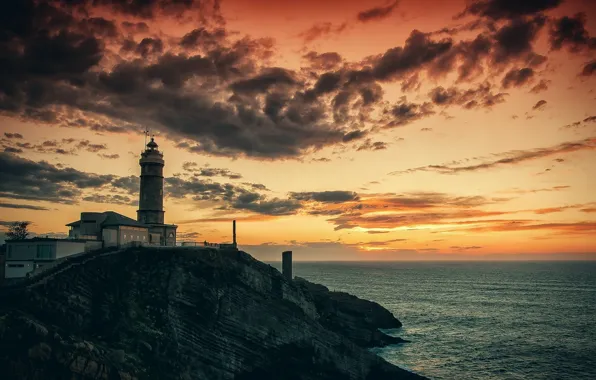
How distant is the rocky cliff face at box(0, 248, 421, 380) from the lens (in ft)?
108

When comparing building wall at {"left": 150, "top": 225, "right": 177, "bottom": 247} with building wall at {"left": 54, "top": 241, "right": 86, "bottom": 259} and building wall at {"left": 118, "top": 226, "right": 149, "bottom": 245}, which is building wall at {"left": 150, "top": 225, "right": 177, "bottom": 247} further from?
building wall at {"left": 54, "top": 241, "right": 86, "bottom": 259}

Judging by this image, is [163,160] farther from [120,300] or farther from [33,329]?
[33,329]

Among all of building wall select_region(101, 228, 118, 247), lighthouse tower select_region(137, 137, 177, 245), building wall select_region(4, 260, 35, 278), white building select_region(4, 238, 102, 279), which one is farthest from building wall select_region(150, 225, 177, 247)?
building wall select_region(4, 260, 35, 278)

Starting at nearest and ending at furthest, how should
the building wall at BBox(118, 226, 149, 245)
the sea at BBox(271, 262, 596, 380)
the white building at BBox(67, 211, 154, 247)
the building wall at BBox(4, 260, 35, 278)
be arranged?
the building wall at BBox(4, 260, 35, 278) → the white building at BBox(67, 211, 154, 247) → the building wall at BBox(118, 226, 149, 245) → the sea at BBox(271, 262, 596, 380)

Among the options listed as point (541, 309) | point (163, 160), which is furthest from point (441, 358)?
point (541, 309)

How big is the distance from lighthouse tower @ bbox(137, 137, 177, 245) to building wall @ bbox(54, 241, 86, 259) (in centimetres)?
1473

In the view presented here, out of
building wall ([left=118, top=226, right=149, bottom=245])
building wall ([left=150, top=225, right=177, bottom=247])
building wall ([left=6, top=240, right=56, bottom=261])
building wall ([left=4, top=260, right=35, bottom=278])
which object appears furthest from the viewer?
building wall ([left=150, top=225, right=177, bottom=247])

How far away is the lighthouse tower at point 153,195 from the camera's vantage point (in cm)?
6550

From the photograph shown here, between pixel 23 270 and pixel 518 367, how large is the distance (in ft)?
225

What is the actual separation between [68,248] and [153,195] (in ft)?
60.7

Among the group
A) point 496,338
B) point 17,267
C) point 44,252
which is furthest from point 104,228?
point 496,338

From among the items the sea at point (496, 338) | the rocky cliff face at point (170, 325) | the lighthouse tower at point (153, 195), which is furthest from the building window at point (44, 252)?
the sea at point (496, 338)

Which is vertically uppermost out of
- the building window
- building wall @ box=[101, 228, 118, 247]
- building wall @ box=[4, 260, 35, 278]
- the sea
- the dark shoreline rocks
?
building wall @ box=[101, 228, 118, 247]

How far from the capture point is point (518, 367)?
62.8 meters
